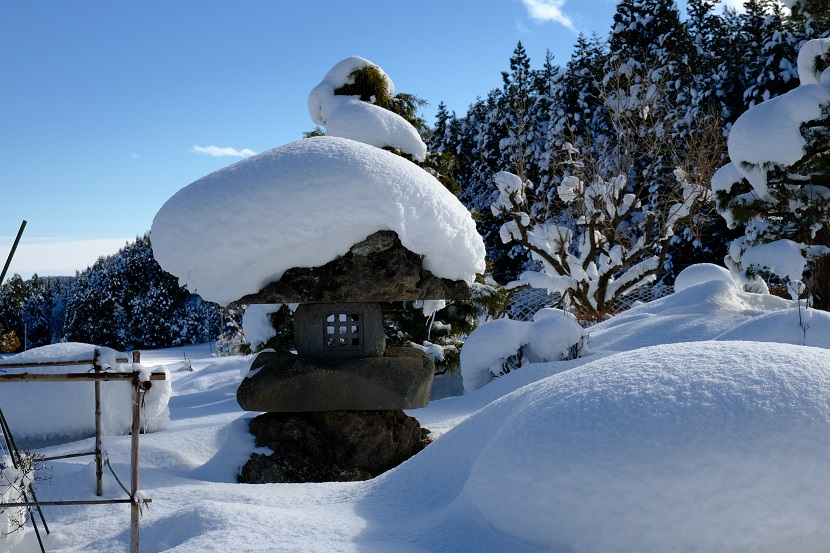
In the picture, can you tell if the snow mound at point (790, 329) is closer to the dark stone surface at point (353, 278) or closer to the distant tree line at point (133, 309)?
the dark stone surface at point (353, 278)

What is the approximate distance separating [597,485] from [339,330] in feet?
11.1

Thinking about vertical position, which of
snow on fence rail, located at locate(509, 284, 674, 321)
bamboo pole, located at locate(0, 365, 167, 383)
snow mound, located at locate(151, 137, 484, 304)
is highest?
snow mound, located at locate(151, 137, 484, 304)

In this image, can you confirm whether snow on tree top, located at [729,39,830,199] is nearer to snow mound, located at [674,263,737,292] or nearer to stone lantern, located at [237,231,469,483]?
snow mound, located at [674,263,737,292]

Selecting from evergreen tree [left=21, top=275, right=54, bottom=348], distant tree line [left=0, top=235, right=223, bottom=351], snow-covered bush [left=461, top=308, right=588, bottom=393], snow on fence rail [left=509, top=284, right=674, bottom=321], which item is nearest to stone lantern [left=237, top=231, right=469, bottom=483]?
snow-covered bush [left=461, top=308, right=588, bottom=393]

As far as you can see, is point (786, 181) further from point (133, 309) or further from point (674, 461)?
point (133, 309)

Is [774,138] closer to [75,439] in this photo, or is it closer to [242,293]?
[242,293]

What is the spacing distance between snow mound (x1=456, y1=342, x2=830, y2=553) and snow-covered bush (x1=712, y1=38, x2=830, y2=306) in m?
5.97

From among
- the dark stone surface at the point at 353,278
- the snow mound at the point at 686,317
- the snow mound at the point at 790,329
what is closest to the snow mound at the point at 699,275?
the snow mound at the point at 686,317

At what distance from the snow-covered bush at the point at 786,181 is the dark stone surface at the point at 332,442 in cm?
531

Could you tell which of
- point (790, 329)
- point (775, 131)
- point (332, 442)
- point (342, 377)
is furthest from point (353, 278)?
point (775, 131)

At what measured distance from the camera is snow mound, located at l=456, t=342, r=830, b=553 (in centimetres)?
250

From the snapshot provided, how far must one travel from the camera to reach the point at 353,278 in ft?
17.3

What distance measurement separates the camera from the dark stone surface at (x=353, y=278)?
5.23 metres

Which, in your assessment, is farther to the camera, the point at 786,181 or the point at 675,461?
the point at 786,181
